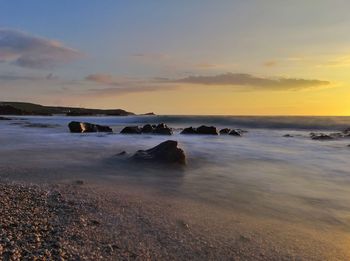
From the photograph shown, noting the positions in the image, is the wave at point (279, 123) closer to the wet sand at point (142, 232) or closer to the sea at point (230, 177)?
the sea at point (230, 177)

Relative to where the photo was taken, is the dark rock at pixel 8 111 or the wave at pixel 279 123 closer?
the wave at pixel 279 123

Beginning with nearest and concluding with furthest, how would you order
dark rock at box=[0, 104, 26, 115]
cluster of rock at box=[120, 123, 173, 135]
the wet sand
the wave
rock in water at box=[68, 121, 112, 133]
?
the wet sand, cluster of rock at box=[120, 123, 173, 135], rock in water at box=[68, 121, 112, 133], the wave, dark rock at box=[0, 104, 26, 115]

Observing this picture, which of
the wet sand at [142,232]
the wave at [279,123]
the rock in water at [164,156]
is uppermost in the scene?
the wave at [279,123]

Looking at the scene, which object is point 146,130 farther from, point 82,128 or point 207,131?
point 82,128

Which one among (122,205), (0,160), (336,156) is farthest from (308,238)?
(336,156)

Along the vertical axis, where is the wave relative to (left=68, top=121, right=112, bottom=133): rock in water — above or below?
above

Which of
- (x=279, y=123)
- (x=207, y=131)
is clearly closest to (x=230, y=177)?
(x=207, y=131)

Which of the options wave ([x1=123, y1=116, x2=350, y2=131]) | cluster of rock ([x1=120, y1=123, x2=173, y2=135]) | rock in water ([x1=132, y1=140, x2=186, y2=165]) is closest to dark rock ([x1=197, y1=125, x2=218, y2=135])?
cluster of rock ([x1=120, y1=123, x2=173, y2=135])

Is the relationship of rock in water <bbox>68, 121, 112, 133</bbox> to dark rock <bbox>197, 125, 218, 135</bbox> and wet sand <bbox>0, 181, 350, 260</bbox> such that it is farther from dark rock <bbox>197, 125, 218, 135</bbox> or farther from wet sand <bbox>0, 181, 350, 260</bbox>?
wet sand <bbox>0, 181, 350, 260</bbox>

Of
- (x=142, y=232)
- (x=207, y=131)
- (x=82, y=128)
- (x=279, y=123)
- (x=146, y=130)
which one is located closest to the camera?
(x=142, y=232)

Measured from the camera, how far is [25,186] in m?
9.78

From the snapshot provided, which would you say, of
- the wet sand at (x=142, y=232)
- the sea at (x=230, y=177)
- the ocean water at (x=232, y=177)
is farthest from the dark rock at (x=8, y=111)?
the wet sand at (x=142, y=232)

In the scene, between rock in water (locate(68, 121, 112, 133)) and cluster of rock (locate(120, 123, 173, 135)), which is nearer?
cluster of rock (locate(120, 123, 173, 135))

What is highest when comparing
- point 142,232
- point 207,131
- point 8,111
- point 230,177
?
point 8,111
